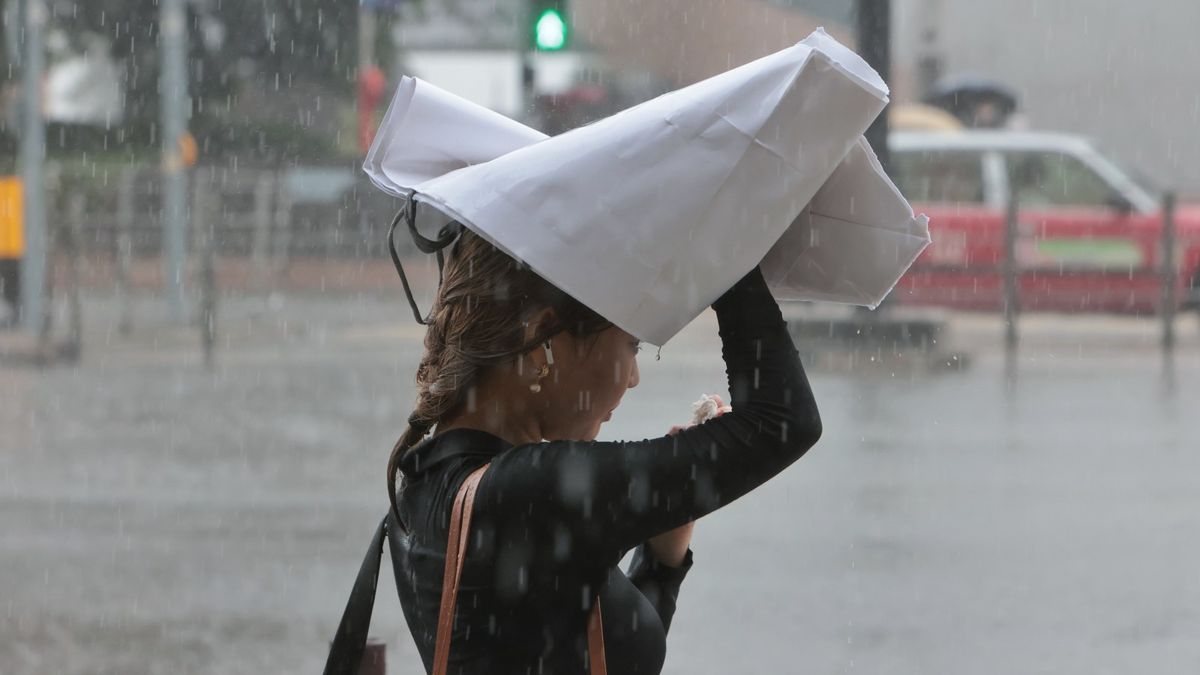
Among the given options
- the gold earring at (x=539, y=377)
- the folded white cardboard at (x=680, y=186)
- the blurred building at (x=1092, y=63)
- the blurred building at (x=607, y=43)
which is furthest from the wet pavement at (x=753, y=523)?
the blurred building at (x=1092, y=63)

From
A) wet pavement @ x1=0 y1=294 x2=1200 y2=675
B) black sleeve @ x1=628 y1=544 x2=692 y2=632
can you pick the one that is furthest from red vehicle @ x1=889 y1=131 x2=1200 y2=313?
black sleeve @ x1=628 y1=544 x2=692 y2=632

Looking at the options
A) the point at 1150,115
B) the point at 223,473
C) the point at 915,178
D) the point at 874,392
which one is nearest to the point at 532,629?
the point at 223,473

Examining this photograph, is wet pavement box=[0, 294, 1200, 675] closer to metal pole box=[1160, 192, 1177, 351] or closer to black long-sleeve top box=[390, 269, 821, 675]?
metal pole box=[1160, 192, 1177, 351]

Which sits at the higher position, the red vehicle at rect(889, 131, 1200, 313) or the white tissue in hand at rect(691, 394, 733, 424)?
the white tissue in hand at rect(691, 394, 733, 424)

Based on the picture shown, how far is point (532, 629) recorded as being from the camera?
5.91 ft

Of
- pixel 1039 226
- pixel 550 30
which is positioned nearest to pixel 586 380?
pixel 550 30

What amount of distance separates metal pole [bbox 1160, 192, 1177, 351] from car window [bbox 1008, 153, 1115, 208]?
1.89 metres

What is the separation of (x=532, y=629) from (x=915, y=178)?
14862 mm

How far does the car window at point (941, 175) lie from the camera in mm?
16109

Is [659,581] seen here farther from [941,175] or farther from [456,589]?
[941,175]

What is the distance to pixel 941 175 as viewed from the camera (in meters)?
16.2

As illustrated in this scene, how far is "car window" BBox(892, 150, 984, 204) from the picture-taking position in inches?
634

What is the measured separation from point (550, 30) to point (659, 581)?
1073 centimetres

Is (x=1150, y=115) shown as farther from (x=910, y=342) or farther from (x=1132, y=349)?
(x=910, y=342)
